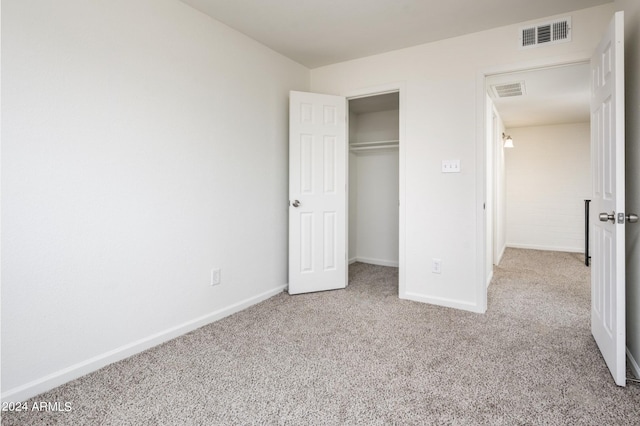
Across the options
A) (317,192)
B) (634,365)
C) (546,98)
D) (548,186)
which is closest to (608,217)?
(634,365)

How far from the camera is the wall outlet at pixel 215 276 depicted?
2648mm

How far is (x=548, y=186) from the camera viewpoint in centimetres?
589

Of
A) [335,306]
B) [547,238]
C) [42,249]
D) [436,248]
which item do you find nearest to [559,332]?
[436,248]

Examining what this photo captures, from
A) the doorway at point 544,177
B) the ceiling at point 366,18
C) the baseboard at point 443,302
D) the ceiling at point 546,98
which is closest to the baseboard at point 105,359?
the baseboard at point 443,302

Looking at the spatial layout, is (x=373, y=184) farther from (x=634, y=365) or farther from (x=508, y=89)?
(x=634, y=365)

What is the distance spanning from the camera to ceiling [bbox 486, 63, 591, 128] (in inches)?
132

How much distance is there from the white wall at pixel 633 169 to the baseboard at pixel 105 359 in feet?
8.72

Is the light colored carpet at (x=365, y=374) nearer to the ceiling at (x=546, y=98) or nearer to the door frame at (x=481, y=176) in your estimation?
the door frame at (x=481, y=176)

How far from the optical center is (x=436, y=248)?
304 cm

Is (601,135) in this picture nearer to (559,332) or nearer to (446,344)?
(559,332)

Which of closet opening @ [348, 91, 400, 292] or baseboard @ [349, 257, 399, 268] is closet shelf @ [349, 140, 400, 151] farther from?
baseboard @ [349, 257, 399, 268]

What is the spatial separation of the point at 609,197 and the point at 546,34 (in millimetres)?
1479

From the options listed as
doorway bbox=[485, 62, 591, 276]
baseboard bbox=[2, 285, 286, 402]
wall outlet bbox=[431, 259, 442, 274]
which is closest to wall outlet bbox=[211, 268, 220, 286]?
baseboard bbox=[2, 285, 286, 402]

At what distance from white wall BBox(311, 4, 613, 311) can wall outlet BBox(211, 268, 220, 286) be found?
67.6 inches
